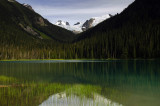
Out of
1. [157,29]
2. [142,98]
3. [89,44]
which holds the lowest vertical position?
[142,98]

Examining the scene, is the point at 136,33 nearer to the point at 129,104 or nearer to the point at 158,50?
the point at 158,50

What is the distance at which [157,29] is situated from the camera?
174 meters

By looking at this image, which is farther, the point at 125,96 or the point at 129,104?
the point at 125,96

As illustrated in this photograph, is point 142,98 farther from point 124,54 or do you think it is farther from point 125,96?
point 124,54

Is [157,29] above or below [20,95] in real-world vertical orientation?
above

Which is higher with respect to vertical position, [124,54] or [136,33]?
[136,33]

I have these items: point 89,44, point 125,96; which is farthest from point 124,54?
point 125,96

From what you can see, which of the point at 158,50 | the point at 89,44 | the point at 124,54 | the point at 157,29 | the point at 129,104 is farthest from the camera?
the point at 89,44

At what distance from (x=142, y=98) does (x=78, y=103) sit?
6.57 metres

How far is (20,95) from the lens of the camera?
18859 millimetres

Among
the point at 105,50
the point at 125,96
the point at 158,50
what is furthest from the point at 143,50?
the point at 125,96

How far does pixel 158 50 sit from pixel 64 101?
137481 mm

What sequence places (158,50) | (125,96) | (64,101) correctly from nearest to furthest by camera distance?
(64,101) < (125,96) < (158,50)

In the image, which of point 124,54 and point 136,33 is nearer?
point 124,54
